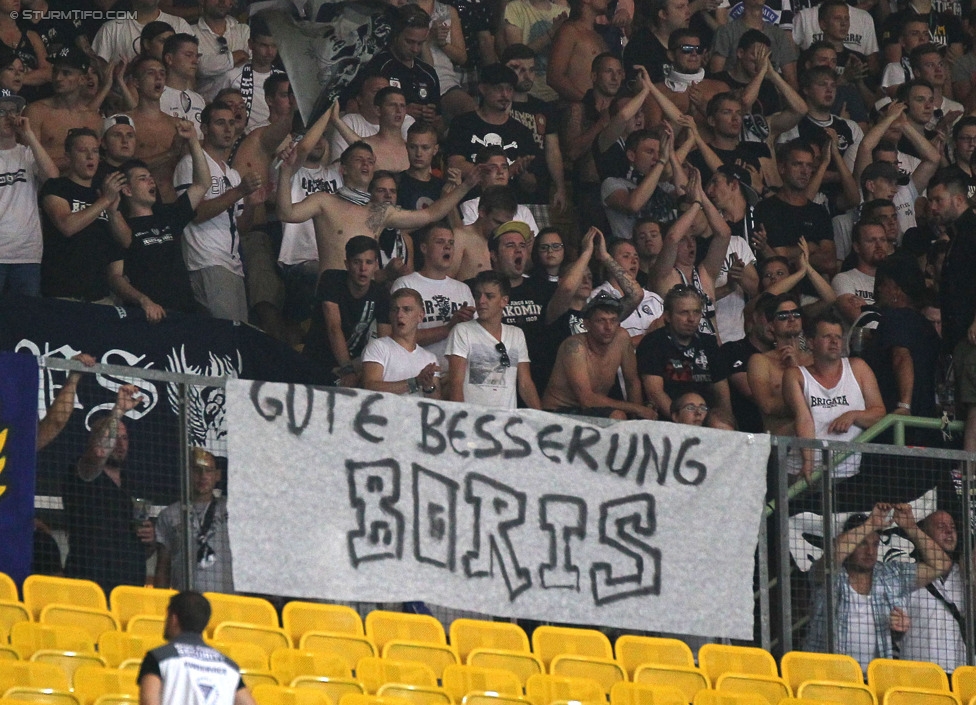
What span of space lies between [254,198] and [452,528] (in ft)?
10.8

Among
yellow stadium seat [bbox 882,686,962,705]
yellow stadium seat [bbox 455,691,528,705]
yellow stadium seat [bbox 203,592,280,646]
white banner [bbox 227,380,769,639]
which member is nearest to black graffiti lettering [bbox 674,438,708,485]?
white banner [bbox 227,380,769,639]

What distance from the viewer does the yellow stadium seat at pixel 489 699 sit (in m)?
8.63

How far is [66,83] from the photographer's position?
38.5ft

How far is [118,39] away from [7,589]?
5430 mm

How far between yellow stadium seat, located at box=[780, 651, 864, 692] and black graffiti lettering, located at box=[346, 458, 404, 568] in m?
2.06

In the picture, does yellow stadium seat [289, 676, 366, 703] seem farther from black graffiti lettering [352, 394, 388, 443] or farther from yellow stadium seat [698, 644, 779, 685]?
yellow stadium seat [698, 644, 779, 685]

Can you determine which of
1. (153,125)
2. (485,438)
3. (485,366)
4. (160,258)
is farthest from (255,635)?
(153,125)

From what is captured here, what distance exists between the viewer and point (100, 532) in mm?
9094

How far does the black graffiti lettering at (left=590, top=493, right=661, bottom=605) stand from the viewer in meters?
9.84

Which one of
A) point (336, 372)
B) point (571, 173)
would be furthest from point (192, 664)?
point (571, 173)

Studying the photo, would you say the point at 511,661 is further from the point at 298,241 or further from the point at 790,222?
the point at 790,222

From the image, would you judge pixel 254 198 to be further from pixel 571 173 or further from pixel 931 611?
pixel 931 611

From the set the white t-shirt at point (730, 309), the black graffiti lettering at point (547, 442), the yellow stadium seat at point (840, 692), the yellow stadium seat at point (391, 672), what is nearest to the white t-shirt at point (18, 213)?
the black graffiti lettering at point (547, 442)

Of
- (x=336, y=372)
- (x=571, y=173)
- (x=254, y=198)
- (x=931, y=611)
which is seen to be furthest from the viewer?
(x=571, y=173)
